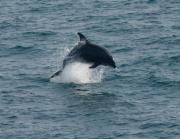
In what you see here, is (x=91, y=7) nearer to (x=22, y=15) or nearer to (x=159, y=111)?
(x=22, y=15)

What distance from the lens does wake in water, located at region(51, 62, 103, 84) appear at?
168 feet

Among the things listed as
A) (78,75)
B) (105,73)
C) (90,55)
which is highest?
(90,55)

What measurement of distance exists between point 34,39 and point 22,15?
348 inches

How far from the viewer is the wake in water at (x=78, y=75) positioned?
2021 inches

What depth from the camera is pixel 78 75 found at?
5231cm

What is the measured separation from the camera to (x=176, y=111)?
4531 cm

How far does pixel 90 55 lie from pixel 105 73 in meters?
3.59

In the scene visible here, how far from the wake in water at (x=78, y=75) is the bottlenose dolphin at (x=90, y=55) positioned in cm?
39

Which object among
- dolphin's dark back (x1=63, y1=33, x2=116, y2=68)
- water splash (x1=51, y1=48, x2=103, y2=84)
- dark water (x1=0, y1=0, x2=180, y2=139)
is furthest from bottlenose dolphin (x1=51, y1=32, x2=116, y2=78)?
dark water (x1=0, y1=0, x2=180, y2=139)

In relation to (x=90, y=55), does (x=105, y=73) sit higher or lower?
lower

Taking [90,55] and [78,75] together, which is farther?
[78,75]

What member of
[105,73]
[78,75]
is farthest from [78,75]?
[105,73]

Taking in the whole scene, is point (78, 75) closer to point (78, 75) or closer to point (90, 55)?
point (78, 75)

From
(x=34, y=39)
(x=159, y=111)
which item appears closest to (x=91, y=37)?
(x=34, y=39)
